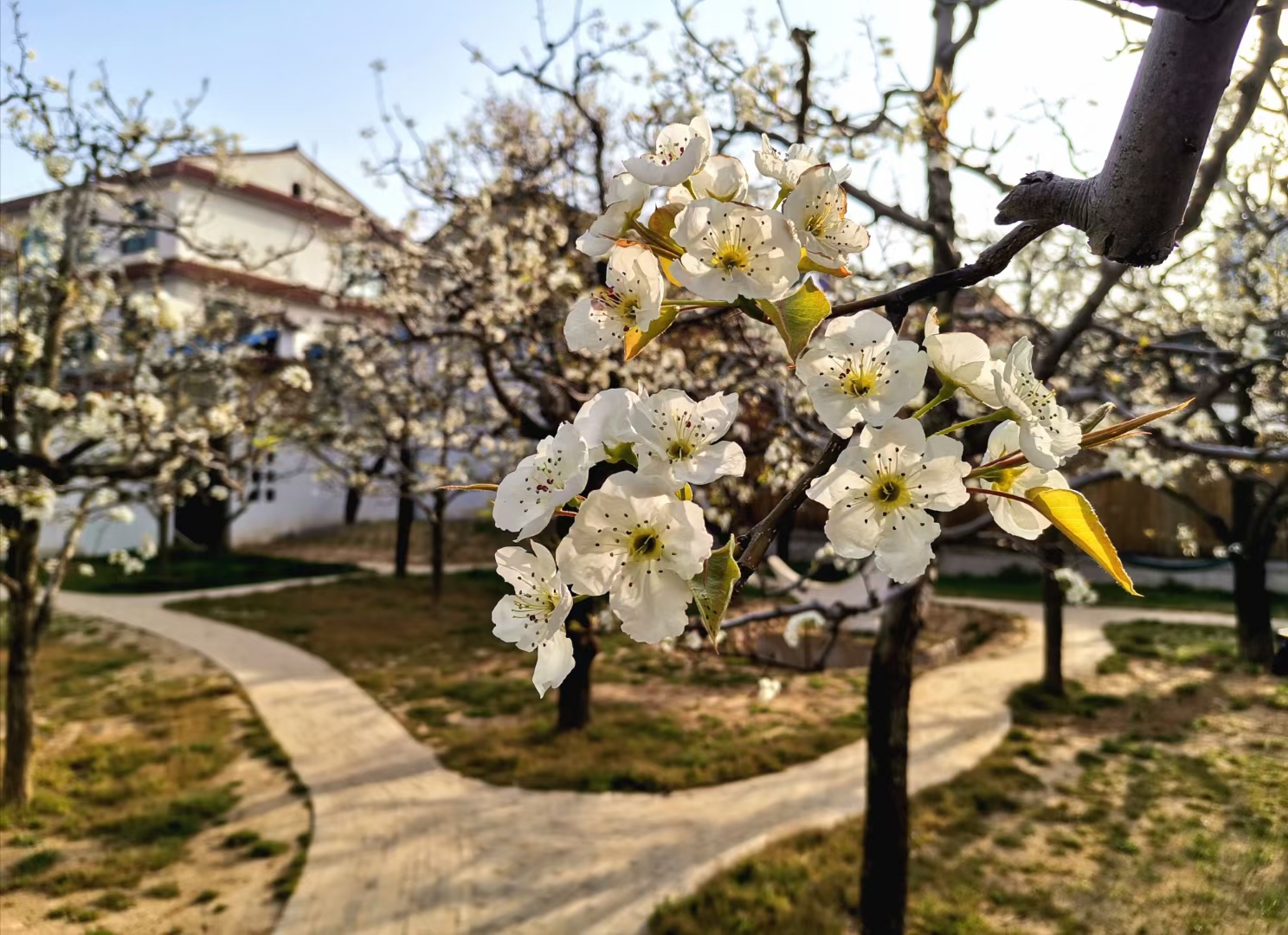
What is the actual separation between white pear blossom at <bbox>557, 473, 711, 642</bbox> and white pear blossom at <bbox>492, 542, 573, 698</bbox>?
2.0 inches

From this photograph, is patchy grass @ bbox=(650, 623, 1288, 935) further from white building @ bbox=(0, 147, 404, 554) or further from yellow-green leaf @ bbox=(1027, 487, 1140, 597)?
white building @ bbox=(0, 147, 404, 554)

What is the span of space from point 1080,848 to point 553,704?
3.94 m

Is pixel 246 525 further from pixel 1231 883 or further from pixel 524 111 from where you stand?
pixel 1231 883

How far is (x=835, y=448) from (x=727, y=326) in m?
3.79

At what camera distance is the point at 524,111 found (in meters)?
13.1

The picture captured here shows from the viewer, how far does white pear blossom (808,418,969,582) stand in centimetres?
63

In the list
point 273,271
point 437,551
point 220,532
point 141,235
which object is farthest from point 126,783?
point 220,532

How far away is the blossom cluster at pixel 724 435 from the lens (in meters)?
0.61

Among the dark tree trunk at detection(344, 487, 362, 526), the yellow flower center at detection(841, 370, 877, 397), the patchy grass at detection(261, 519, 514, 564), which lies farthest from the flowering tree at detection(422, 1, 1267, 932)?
the dark tree trunk at detection(344, 487, 362, 526)

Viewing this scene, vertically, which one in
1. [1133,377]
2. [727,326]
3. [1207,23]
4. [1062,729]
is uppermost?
[1133,377]

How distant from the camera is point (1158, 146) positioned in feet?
2.38

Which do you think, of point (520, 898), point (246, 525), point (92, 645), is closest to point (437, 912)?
point (520, 898)

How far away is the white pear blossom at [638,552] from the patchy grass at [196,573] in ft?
42.8

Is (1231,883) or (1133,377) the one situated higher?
(1133,377)
